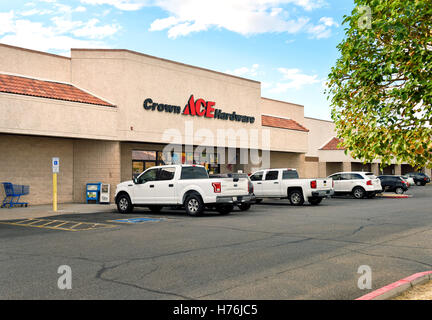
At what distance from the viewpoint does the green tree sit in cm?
646

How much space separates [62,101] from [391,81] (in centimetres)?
1780

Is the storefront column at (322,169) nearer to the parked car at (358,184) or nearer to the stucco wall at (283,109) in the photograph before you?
the stucco wall at (283,109)

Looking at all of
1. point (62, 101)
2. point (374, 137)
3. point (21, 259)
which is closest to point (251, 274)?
point (374, 137)

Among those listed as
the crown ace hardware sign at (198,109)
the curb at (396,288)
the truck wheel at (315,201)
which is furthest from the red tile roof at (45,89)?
the curb at (396,288)

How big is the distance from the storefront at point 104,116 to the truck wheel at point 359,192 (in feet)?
27.0

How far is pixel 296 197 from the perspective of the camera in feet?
75.3

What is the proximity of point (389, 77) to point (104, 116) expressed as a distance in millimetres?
18470

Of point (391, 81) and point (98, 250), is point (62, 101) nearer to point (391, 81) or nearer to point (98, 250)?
point (98, 250)

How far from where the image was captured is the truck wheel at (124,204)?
19023 millimetres

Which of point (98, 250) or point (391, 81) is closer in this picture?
point (391, 81)

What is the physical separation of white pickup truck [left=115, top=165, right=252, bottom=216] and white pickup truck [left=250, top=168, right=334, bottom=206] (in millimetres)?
5425

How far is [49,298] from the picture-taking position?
5.93m

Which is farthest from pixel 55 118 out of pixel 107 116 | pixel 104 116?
pixel 107 116

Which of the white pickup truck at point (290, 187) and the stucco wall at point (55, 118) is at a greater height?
the stucco wall at point (55, 118)
